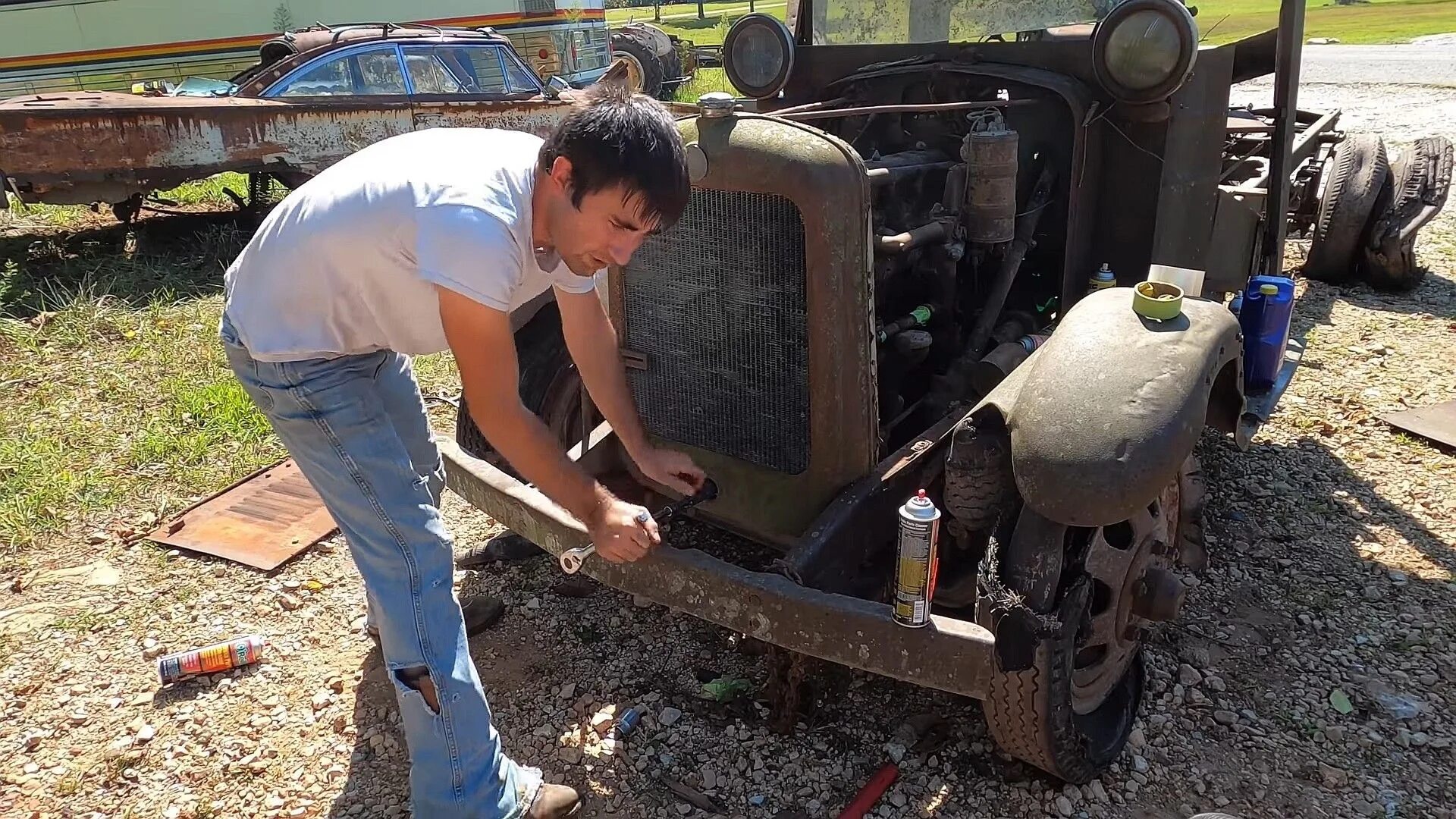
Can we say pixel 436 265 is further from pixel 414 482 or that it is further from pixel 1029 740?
pixel 1029 740

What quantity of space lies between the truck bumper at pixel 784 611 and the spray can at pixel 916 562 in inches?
1.5

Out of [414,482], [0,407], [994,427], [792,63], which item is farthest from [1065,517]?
[0,407]

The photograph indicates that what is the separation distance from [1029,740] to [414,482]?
5.21 ft

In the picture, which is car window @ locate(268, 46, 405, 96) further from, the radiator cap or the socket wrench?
the socket wrench

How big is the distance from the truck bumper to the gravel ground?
20.5 inches

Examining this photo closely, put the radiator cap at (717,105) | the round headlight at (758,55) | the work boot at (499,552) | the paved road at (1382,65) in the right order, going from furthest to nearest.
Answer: the paved road at (1382,65)
the round headlight at (758,55)
the work boot at (499,552)
the radiator cap at (717,105)

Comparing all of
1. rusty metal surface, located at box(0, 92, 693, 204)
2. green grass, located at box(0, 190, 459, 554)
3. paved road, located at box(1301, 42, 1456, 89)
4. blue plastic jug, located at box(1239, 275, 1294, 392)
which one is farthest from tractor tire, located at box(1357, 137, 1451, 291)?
paved road, located at box(1301, 42, 1456, 89)

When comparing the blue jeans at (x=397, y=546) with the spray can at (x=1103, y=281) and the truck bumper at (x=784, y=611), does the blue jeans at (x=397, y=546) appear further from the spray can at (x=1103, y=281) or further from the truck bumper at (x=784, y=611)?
the spray can at (x=1103, y=281)

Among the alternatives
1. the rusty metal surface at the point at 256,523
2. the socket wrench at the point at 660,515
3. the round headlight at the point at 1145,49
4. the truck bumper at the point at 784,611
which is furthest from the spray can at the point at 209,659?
the round headlight at the point at 1145,49

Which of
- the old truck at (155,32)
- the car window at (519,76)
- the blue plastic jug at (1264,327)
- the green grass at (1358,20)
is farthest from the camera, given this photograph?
→ the green grass at (1358,20)

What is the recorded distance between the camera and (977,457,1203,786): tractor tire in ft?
7.19

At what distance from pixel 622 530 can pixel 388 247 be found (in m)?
0.77

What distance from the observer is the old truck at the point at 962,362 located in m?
2.25

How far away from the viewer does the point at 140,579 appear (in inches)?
141
